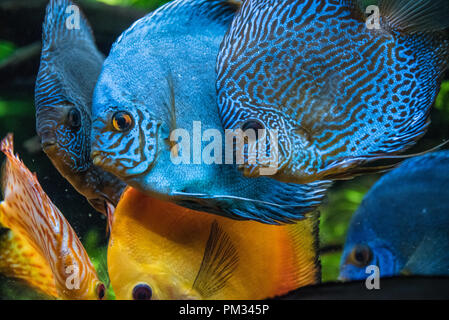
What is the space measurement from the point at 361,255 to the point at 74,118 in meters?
0.79

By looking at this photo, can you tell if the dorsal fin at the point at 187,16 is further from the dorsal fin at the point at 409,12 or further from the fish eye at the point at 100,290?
the fish eye at the point at 100,290

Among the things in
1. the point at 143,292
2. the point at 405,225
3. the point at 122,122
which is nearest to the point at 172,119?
the point at 122,122

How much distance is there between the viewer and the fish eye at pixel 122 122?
0.78 meters

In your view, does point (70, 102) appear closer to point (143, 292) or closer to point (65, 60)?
point (65, 60)

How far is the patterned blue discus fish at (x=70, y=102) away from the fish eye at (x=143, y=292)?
0.26m

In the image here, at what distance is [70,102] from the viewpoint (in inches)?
37.6

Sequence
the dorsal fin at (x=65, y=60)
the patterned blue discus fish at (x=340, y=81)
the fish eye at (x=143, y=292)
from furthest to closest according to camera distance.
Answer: the dorsal fin at (x=65, y=60) → the fish eye at (x=143, y=292) → the patterned blue discus fish at (x=340, y=81)

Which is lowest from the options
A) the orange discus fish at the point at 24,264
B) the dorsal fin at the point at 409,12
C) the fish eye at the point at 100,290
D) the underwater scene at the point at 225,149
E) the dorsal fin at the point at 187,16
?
the fish eye at the point at 100,290

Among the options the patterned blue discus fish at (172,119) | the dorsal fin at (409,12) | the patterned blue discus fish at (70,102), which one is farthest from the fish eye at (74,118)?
the dorsal fin at (409,12)

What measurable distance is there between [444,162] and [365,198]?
212mm

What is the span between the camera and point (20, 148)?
1018mm
